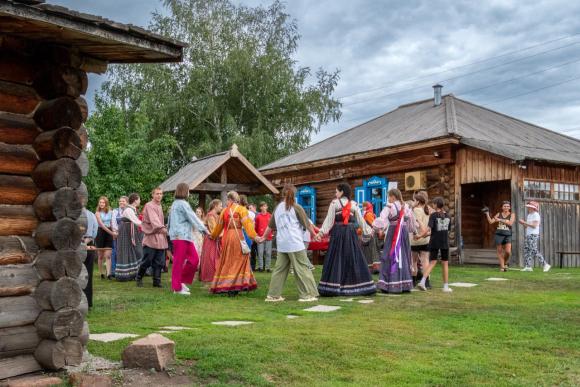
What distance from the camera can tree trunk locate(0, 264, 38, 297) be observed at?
16.8ft

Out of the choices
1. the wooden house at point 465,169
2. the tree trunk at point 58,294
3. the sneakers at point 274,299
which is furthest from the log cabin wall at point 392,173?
the tree trunk at point 58,294

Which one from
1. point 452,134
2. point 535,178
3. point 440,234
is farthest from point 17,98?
point 535,178

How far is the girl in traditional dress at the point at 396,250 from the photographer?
11094mm

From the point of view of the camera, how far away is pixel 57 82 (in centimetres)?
540

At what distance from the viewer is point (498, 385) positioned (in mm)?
4969

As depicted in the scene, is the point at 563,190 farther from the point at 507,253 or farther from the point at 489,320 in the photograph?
the point at 489,320

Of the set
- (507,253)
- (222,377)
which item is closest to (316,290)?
(222,377)

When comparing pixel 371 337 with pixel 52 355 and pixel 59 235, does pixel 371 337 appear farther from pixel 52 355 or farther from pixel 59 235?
pixel 59 235

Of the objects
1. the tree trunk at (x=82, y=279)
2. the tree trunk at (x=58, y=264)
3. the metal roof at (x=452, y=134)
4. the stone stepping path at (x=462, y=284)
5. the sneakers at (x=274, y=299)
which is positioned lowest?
the sneakers at (x=274, y=299)

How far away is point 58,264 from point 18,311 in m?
0.48

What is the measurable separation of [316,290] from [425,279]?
2.43 m

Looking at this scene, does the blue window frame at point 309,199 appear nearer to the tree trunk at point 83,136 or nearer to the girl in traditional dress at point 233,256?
the girl in traditional dress at point 233,256

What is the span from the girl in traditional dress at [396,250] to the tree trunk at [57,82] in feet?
22.2

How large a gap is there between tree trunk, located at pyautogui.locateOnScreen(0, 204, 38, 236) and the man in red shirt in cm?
1060
